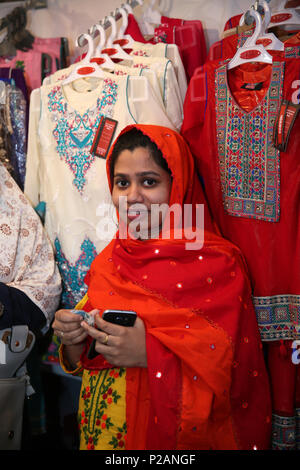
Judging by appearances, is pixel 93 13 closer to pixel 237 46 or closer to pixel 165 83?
pixel 165 83

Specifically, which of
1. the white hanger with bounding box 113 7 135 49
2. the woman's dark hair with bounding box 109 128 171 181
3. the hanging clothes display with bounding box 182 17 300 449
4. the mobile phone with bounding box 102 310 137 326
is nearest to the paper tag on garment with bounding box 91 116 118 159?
the woman's dark hair with bounding box 109 128 171 181

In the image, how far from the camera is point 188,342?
0.95 m

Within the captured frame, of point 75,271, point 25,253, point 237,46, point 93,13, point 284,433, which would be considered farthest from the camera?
point 93,13

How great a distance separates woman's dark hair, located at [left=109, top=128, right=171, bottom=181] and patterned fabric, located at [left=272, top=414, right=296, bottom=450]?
824mm

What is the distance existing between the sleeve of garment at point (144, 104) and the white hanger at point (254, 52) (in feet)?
0.93

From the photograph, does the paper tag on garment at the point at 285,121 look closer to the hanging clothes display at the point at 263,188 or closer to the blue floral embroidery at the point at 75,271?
the hanging clothes display at the point at 263,188

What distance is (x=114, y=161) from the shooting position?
1.22m

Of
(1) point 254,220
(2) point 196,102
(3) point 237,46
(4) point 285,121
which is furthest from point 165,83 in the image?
(1) point 254,220

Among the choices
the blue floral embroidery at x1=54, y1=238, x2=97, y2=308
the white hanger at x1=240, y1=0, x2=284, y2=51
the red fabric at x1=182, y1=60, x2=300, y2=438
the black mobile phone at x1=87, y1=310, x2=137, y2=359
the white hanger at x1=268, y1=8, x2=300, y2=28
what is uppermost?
the white hanger at x1=268, y1=8, x2=300, y2=28

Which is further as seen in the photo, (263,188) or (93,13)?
(93,13)

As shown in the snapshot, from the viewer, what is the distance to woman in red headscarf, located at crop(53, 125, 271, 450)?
942 millimetres

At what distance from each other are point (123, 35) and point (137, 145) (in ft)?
2.32

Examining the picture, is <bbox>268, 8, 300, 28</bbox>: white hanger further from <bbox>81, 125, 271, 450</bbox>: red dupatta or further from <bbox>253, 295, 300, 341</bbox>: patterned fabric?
<bbox>253, 295, 300, 341</bbox>: patterned fabric
